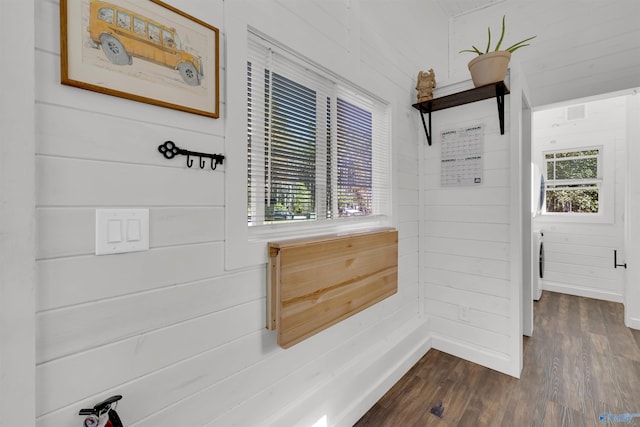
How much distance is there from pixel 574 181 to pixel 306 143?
4.22 m

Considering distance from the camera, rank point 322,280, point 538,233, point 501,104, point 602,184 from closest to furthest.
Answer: point 322,280 < point 501,104 < point 538,233 < point 602,184

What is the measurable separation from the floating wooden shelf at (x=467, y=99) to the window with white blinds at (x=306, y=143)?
0.46 meters

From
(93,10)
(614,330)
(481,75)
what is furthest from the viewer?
(614,330)

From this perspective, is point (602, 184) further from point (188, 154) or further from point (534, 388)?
point (188, 154)

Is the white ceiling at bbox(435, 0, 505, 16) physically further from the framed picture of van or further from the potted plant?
the framed picture of van

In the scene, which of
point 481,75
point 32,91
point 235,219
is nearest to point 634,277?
point 481,75

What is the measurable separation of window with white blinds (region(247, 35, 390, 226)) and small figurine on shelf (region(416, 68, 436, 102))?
43cm

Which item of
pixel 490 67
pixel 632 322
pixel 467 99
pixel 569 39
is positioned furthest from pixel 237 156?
pixel 632 322

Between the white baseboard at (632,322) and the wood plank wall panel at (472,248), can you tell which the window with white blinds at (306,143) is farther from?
the white baseboard at (632,322)

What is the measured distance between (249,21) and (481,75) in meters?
1.54

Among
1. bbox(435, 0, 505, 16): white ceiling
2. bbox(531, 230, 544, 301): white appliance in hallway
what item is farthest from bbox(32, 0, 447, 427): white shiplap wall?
bbox(531, 230, 544, 301): white appliance in hallway

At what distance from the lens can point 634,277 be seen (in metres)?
2.83

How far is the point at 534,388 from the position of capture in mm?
1938

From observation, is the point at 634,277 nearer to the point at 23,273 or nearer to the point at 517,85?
the point at 517,85
